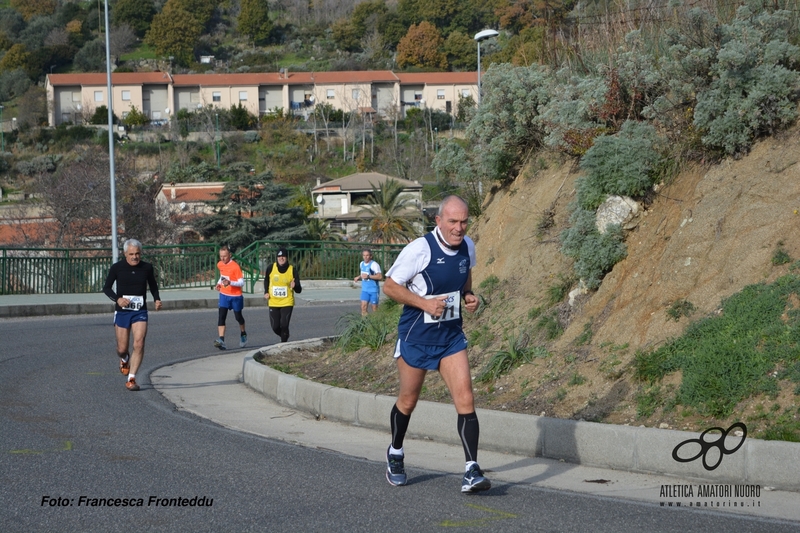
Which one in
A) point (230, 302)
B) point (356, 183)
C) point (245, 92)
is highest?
point (245, 92)

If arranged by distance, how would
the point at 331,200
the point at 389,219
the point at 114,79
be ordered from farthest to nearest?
1. the point at 114,79
2. the point at 331,200
3. the point at 389,219

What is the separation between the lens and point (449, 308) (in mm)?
6551

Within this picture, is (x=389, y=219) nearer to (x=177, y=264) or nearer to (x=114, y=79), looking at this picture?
(x=177, y=264)

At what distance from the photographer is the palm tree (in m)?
48.3

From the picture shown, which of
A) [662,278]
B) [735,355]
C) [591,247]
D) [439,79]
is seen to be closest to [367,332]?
[591,247]

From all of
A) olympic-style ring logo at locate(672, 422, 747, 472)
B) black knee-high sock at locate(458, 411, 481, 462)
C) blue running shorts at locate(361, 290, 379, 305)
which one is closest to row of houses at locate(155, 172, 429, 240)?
blue running shorts at locate(361, 290, 379, 305)

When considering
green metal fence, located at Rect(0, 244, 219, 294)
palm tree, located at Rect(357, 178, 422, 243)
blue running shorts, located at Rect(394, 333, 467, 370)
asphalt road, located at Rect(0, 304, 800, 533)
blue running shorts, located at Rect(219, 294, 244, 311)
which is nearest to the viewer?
asphalt road, located at Rect(0, 304, 800, 533)

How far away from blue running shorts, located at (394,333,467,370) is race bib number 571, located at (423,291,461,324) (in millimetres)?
177

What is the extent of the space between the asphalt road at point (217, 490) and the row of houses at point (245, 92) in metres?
93.7

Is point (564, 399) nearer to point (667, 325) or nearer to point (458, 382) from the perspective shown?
point (667, 325)

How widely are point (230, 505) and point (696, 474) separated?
3272 mm

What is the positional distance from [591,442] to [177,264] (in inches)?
928

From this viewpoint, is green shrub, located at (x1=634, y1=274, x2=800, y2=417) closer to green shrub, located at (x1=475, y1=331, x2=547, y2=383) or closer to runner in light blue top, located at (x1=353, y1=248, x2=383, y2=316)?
green shrub, located at (x1=475, y1=331, x2=547, y2=383)

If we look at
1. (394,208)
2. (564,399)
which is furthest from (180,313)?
(394,208)
